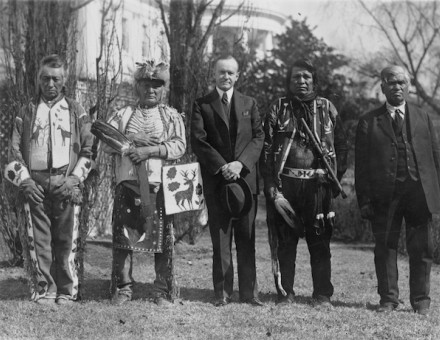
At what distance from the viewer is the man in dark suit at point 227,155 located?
6406 mm

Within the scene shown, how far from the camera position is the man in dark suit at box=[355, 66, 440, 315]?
632cm

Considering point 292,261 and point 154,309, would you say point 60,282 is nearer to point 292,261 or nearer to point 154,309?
point 154,309

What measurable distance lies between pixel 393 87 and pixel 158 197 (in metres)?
2.28

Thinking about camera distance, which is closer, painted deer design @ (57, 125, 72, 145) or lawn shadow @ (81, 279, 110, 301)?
painted deer design @ (57, 125, 72, 145)

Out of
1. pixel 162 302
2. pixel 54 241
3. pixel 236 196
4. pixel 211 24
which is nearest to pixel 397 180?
pixel 236 196

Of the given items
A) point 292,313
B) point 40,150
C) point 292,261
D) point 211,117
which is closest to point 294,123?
point 211,117

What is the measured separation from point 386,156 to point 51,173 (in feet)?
9.60

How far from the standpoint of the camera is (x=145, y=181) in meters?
6.29

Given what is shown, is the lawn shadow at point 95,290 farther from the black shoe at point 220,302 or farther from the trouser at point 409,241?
the trouser at point 409,241

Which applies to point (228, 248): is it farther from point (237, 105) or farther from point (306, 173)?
point (237, 105)

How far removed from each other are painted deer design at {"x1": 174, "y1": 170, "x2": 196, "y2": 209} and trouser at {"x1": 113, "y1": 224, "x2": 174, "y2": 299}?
26 centimetres

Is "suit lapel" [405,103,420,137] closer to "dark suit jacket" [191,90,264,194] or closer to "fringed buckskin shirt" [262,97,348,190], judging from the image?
"fringed buckskin shirt" [262,97,348,190]

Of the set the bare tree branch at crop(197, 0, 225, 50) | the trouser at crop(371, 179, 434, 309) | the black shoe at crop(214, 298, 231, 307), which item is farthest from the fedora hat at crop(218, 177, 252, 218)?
the bare tree branch at crop(197, 0, 225, 50)

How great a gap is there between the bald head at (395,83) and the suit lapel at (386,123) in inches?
5.0
